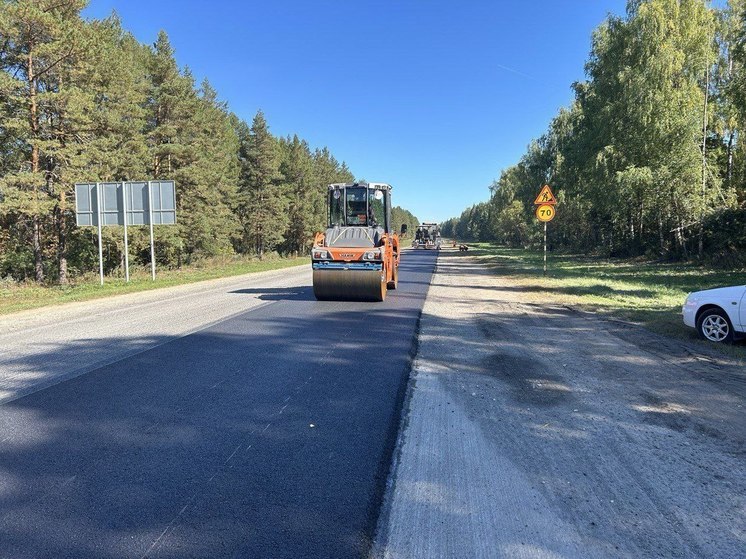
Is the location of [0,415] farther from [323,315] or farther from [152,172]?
[152,172]

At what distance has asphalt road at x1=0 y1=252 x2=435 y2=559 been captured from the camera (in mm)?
2965

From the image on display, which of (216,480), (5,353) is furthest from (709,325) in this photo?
(5,353)

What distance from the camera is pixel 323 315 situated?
11.2 m

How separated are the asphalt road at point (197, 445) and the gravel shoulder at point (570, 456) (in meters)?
0.41

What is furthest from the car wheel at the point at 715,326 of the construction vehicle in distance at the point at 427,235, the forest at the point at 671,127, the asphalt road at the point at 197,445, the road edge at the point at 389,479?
the construction vehicle in distance at the point at 427,235

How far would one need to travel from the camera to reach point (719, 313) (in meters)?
8.20

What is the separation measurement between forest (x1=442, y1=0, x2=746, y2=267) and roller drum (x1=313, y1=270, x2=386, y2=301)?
616 inches

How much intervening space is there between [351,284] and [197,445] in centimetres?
899

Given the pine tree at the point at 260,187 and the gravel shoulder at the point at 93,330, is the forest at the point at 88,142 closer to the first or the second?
the pine tree at the point at 260,187

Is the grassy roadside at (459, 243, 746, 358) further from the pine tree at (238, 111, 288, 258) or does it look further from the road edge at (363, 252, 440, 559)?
the pine tree at (238, 111, 288, 258)

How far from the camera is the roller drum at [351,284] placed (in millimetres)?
12914

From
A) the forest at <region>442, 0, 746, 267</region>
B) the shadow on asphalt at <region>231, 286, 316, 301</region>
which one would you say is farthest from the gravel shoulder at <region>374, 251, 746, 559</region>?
the forest at <region>442, 0, 746, 267</region>

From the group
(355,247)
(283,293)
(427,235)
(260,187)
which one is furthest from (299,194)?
(355,247)

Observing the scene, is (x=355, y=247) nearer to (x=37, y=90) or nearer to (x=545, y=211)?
(x=545, y=211)
